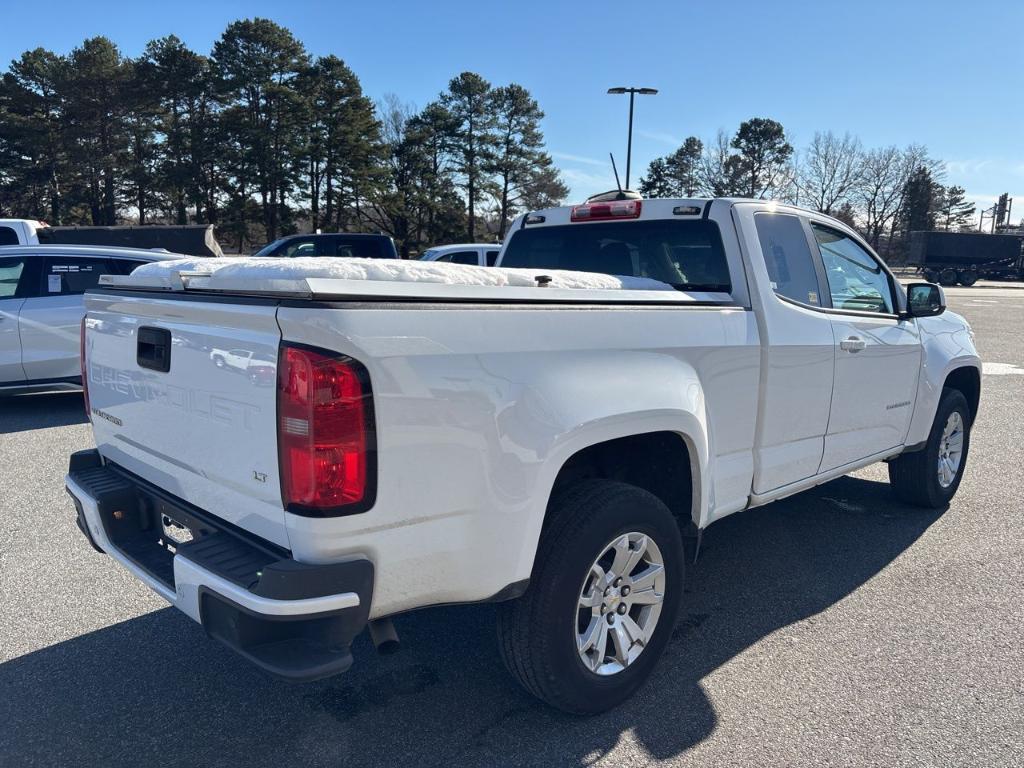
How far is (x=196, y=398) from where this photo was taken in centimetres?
252

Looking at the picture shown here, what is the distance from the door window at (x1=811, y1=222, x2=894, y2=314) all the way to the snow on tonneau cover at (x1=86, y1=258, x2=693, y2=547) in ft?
4.94

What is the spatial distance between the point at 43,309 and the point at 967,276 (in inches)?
2000

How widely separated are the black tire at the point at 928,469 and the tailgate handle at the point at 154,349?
14.9ft

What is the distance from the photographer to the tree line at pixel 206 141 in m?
44.1

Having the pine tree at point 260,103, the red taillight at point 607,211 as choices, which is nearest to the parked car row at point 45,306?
the red taillight at point 607,211

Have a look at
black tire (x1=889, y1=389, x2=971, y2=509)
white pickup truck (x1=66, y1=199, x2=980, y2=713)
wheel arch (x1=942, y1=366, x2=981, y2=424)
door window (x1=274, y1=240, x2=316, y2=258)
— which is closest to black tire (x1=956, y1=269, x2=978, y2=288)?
door window (x1=274, y1=240, x2=316, y2=258)

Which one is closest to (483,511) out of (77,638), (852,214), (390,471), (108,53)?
(390,471)

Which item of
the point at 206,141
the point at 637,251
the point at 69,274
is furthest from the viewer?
the point at 206,141

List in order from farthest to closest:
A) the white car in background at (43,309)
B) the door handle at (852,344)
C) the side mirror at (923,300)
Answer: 1. the white car in background at (43,309)
2. the side mirror at (923,300)
3. the door handle at (852,344)

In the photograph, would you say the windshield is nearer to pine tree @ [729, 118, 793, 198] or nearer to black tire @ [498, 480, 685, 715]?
black tire @ [498, 480, 685, 715]

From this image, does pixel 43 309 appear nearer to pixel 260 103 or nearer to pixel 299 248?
pixel 299 248

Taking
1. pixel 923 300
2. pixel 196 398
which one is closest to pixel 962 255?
pixel 923 300

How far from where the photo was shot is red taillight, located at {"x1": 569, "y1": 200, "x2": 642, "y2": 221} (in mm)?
4016

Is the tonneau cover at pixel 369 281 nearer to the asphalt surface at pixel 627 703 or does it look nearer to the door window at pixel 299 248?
the asphalt surface at pixel 627 703
